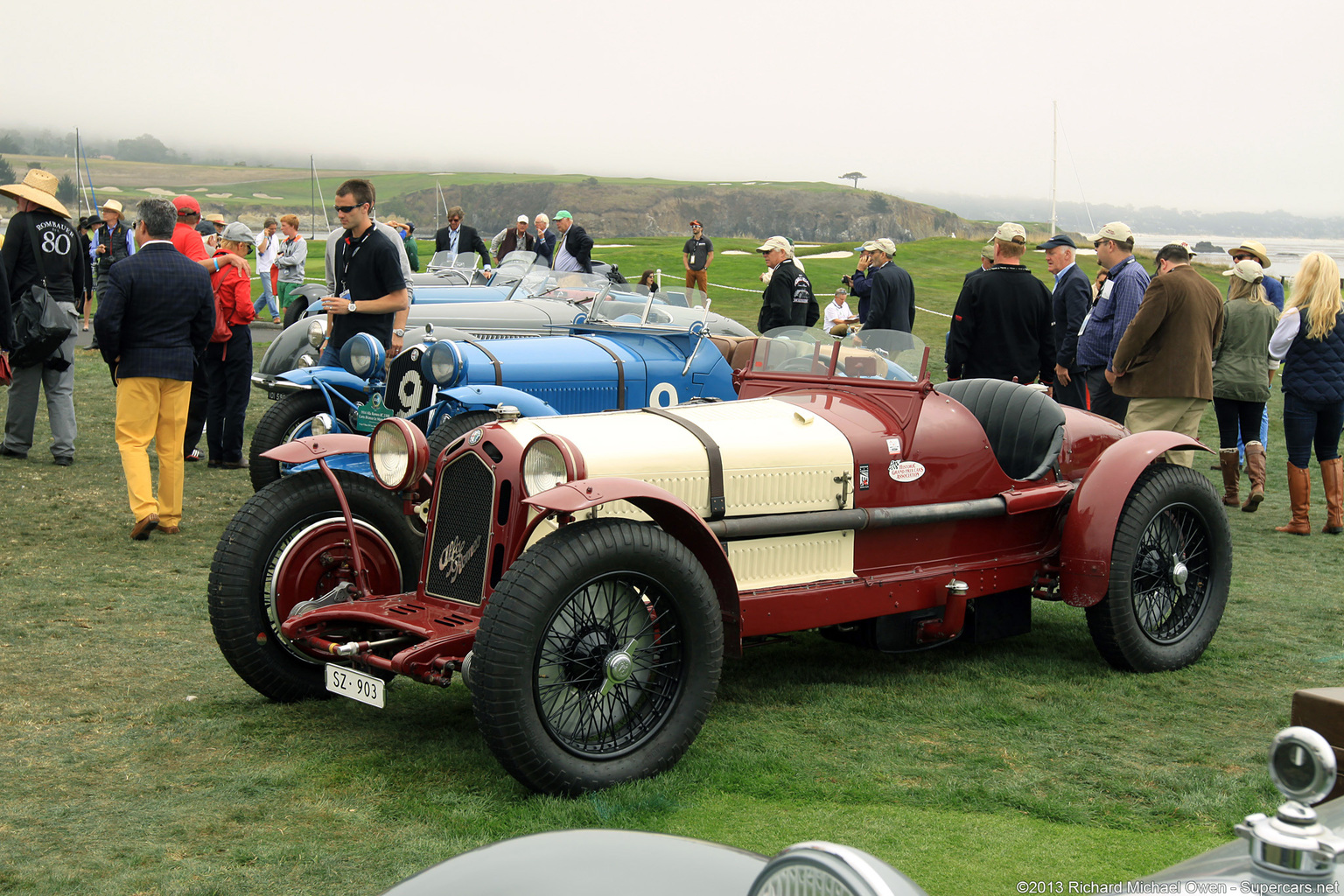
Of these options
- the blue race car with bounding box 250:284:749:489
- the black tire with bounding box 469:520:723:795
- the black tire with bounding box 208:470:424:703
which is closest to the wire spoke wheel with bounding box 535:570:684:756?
the black tire with bounding box 469:520:723:795

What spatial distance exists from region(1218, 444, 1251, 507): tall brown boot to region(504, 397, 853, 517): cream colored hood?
17.8 ft

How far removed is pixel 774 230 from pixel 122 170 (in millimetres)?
53182

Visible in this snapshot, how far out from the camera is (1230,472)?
8.72 m

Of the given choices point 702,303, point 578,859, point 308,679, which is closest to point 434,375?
point 702,303

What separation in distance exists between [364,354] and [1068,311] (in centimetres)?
518

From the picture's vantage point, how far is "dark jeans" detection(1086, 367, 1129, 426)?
824 centimetres

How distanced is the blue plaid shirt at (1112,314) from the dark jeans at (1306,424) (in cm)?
126

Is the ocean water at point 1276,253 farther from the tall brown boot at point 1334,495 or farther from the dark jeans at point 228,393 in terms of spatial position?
the dark jeans at point 228,393

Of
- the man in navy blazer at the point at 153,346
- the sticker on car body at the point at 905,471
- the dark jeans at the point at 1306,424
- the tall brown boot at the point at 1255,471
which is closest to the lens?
the sticker on car body at the point at 905,471

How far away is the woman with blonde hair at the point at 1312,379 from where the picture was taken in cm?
771

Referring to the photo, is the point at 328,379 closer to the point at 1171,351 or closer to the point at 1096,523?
the point at 1096,523

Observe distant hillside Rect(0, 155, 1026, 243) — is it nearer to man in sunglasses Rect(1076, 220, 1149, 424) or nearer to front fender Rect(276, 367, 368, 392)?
front fender Rect(276, 367, 368, 392)

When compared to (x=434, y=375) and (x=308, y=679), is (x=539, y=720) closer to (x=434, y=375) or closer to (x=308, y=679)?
(x=308, y=679)

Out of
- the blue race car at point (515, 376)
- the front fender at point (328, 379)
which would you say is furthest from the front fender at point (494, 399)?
the front fender at point (328, 379)
